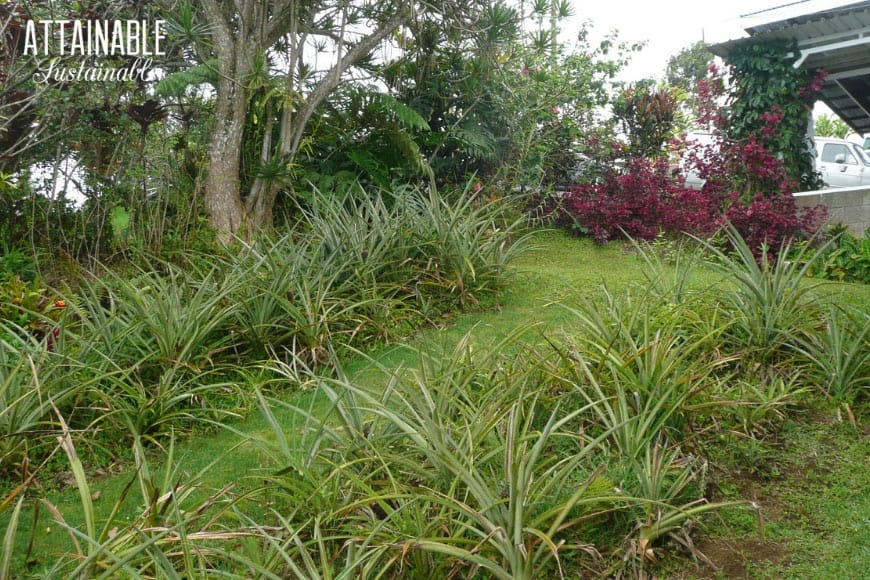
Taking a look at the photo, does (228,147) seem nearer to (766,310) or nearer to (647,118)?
(766,310)

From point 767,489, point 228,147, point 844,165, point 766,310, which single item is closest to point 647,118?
point 844,165

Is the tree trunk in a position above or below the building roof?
below

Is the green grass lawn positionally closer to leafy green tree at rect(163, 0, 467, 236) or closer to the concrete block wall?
leafy green tree at rect(163, 0, 467, 236)

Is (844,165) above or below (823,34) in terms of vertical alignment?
below

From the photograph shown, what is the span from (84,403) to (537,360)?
101 inches

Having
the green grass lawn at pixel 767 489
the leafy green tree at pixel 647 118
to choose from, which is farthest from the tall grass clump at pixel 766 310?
the leafy green tree at pixel 647 118

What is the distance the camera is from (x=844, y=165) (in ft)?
53.5

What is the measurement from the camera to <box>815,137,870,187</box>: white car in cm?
1627

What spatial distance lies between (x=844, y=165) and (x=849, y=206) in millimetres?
7288

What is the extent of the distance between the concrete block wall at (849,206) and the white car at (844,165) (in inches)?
262

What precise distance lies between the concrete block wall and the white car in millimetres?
6664

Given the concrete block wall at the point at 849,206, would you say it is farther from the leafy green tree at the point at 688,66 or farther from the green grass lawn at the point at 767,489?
the leafy green tree at the point at 688,66

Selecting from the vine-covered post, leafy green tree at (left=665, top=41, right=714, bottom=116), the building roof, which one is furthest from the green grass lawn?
leafy green tree at (left=665, top=41, right=714, bottom=116)

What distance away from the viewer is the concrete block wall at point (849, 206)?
995cm
